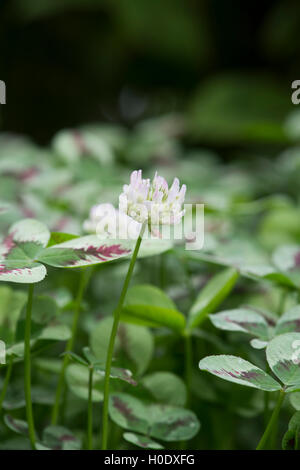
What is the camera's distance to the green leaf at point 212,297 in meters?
0.52

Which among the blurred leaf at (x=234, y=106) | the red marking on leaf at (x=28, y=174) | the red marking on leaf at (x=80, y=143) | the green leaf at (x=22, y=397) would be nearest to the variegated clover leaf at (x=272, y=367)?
the green leaf at (x=22, y=397)

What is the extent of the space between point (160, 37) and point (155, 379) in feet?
5.66

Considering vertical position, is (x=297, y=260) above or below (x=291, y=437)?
above

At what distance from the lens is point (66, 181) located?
0.90 metres

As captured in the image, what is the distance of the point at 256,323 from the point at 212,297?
5cm

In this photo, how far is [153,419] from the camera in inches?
19.8

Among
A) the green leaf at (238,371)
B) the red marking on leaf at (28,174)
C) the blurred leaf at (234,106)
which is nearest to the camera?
the green leaf at (238,371)

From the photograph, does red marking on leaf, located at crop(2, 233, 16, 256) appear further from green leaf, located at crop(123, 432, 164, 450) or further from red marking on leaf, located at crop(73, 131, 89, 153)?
red marking on leaf, located at crop(73, 131, 89, 153)

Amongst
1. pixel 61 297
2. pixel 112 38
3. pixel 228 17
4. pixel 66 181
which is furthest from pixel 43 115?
pixel 61 297

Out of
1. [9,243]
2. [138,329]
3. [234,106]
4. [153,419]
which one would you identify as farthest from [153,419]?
[234,106]

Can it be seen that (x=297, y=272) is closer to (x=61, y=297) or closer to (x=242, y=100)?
(x=61, y=297)

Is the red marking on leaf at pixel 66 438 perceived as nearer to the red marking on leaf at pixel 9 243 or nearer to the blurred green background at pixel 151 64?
the red marking on leaf at pixel 9 243

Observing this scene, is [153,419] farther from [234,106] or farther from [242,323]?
[234,106]
